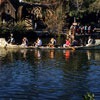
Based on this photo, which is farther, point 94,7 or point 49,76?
point 94,7

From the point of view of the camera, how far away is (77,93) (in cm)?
2252

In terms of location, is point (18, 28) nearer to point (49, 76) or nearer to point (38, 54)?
point (38, 54)

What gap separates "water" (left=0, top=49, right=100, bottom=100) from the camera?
22.4m

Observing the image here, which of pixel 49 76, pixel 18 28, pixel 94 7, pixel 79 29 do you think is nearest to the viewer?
pixel 49 76

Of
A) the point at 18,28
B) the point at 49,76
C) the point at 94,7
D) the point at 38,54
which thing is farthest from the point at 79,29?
the point at 49,76

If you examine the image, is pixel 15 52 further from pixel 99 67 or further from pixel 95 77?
pixel 95 77

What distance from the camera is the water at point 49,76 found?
22.4 m

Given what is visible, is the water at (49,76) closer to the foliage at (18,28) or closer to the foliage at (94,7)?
the foliage at (18,28)

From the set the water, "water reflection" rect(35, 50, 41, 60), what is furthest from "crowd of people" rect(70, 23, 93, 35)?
the water

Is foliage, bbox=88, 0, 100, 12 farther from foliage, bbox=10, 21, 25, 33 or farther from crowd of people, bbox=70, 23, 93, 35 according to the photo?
foliage, bbox=10, 21, 25, 33

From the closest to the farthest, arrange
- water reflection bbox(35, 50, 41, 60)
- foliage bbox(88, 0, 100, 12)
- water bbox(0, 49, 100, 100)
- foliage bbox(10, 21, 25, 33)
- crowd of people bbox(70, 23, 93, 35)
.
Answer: water bbox(0, 49, 100, 100), water reflection bbox(35, 50, 41, 60), foliage bbox(10, 21, 25, 33), crowd of people bbox(70, 23, 93, 35), foliage bbox(88, 0, 100, 12)

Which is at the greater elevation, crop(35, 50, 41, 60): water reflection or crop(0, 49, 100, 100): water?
crop(35, 50, 41, 60): water reflection

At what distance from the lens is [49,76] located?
92.8ft

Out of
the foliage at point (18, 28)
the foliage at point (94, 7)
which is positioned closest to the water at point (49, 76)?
the foliage at point (18, 28)
